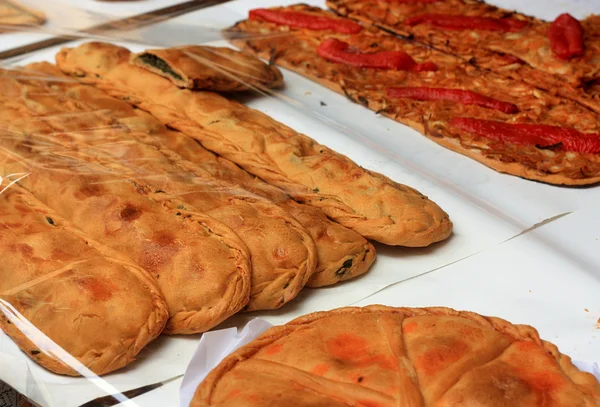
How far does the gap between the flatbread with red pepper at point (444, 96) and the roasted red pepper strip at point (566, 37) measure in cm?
29

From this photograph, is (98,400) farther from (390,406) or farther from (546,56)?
(546,56)

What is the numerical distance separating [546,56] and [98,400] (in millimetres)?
3075

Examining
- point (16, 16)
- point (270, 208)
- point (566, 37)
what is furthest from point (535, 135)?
point (16, 16)

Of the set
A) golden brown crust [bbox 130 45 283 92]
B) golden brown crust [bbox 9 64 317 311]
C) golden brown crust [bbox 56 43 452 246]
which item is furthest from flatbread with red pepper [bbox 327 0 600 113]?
golden brown crust [bbox 9 64 317 311]

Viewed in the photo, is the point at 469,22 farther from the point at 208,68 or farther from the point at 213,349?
the point at 213,349

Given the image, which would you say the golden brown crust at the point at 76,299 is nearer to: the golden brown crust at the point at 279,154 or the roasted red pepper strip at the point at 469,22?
the golden brown crust at the point at 279,154

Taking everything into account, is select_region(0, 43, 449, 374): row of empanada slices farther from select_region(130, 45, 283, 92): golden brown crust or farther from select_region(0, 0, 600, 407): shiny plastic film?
select_region(130, 45, 283, 92): golden brown crust

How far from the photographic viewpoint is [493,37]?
455 cm

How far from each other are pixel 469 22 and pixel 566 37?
600 mm

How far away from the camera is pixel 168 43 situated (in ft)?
13.5

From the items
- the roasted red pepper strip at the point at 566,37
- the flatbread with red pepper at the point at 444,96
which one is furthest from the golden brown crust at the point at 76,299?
the roasted red pepper strip at the point at 566,37

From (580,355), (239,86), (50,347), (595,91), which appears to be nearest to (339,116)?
(239,86)

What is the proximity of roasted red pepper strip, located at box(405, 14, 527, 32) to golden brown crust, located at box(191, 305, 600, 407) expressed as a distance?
2824mm

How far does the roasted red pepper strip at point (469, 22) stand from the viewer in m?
4.66
